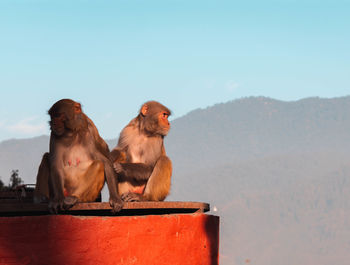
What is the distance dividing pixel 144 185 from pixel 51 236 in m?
2.96

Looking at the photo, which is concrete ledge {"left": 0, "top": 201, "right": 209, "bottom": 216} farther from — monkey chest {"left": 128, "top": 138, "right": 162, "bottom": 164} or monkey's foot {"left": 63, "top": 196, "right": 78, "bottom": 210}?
monkey chest {"left": 128, "top": 138, "right": 162, "bottom": 164}

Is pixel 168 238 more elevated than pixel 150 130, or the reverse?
pixel 150 130

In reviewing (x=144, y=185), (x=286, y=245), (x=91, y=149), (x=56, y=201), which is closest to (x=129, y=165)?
(x=144, y=185)

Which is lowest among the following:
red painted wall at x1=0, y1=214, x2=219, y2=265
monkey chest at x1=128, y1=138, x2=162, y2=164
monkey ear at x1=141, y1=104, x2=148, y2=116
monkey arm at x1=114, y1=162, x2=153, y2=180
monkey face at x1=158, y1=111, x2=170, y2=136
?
red painted wall at x1=0, y1=214, x2=219, y2=265

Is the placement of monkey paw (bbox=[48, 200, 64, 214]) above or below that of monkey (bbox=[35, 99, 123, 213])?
below

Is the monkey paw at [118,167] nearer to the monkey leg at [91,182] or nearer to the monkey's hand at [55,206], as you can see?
the monkey leg at [91,182]

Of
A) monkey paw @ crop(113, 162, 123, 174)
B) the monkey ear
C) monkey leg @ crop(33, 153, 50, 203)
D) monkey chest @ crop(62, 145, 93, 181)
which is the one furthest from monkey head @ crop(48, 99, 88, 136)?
the monkey ear

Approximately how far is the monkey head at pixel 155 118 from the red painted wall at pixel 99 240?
6.84ft

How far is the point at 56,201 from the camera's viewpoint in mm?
6254

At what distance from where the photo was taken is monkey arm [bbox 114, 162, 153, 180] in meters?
7.98

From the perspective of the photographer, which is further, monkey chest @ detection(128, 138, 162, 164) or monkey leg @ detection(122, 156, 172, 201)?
monkey chest @ detection(128, 138, 162, 164)

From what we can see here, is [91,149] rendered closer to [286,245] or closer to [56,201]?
[56,201]

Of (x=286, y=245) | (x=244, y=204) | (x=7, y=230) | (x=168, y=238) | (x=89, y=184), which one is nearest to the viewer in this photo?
(x=7, y=230)

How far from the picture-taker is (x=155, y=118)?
8.44 meters
